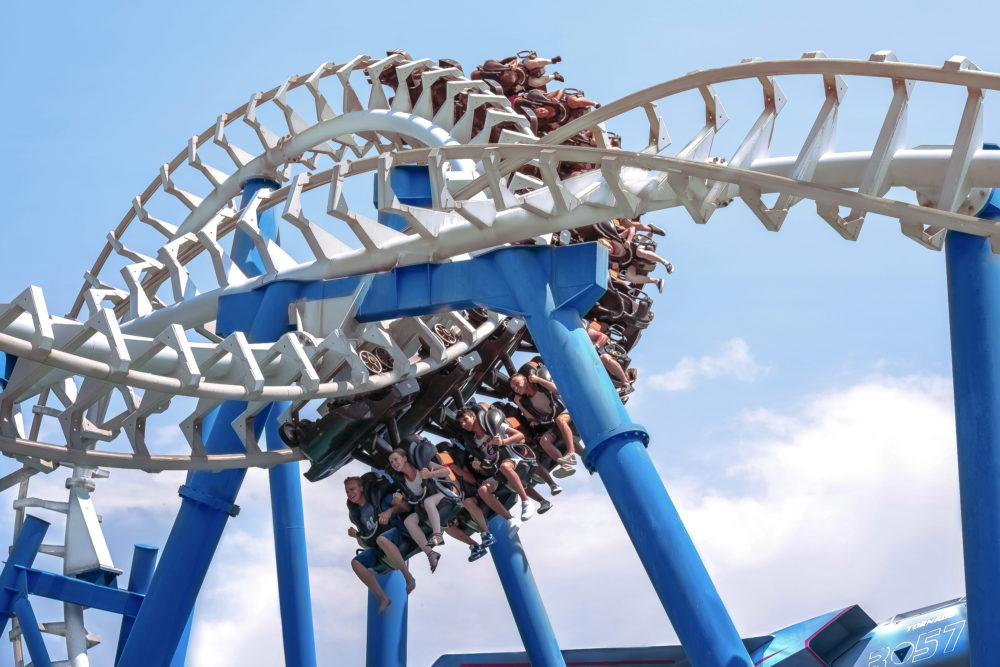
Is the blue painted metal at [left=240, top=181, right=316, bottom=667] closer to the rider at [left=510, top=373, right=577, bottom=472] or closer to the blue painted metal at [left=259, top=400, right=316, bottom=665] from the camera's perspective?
the blue painted metal at [left=259, top=400, right=316, bottom=665]

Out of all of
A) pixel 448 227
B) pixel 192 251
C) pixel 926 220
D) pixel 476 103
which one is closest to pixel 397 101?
pixel 476 103

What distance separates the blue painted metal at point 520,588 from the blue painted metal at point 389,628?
0.89 m

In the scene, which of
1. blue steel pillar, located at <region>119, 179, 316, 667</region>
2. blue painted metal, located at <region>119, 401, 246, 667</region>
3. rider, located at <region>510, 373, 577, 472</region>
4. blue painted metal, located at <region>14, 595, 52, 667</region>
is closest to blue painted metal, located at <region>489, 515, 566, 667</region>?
rider, located at <region>510, 373, 577, 472</region>

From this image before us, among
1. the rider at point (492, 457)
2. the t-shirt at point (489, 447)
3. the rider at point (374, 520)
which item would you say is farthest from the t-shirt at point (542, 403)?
the rider at point (374, 520)

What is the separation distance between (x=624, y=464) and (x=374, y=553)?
3558mm

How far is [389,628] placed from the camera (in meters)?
11.8

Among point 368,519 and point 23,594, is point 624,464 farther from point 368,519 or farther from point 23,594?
point 23,594

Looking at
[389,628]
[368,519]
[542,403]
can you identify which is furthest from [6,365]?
[542,403]

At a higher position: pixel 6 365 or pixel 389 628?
pixel 6 365

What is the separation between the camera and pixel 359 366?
9.27 meters

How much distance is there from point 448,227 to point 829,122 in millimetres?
2764

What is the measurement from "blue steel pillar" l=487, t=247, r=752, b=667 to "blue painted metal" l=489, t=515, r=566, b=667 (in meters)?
3.84

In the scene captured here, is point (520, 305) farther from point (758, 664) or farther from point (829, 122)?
point (758, 664)

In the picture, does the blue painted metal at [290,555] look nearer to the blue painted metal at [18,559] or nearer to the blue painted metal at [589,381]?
the blue painted metal at [18,559]
